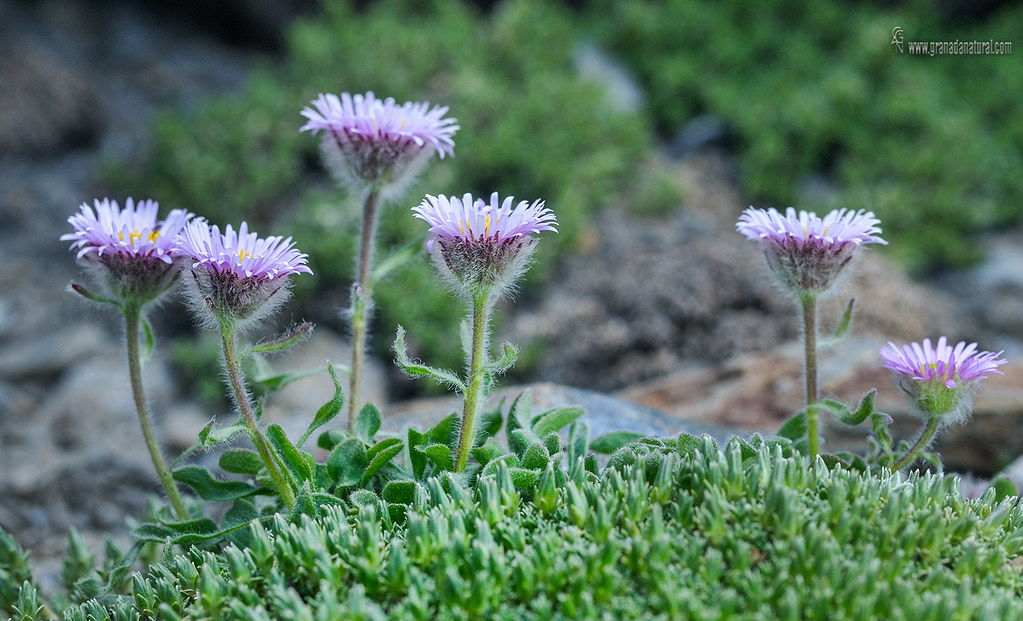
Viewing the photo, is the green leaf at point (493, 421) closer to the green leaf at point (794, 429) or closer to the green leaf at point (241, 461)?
the green leaf at point (241, 461)

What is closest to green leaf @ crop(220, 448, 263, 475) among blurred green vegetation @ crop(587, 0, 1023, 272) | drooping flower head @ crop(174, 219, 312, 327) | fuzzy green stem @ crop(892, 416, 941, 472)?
drooping flower head @ crop(174, 219, 312, 327)

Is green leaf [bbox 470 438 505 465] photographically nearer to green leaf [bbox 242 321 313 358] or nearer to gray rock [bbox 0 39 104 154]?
green leaf [bbox 242 321 313 358]

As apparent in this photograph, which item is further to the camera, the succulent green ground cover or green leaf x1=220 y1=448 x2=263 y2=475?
green leaf x1=220 y1=448 x2=263 y2=475

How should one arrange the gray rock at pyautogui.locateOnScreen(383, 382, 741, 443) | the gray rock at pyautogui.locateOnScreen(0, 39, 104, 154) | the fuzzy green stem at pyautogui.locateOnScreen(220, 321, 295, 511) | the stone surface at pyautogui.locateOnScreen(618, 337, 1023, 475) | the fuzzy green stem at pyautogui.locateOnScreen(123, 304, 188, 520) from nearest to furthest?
the fuzzy green stem at pyautogui.locateOnScreen(220, 321, 295, 511), the fuzzy green stem at pyautogui.locateOnScreen(123, 304, 188, 520), the gray rock at pyautogui.locateOnScreen(383, 382, 741, 443), the stone surface at pyautogui.locateOnScreen(618, 337, 1023, 475), the gray rock at pyautogui.locateOnScreen(0, 39, 104, 154)

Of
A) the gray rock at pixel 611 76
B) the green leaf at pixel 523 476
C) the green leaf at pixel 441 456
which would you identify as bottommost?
the green leaf at pixel 523 476

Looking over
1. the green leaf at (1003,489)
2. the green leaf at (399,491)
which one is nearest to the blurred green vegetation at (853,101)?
the green leaf at (1003,489)

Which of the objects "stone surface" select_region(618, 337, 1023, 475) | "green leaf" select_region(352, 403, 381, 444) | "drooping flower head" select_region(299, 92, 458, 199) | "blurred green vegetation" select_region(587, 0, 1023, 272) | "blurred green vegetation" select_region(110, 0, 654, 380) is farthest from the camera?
"blurred green vegetation" select_region(587, 0, 1023, 272)

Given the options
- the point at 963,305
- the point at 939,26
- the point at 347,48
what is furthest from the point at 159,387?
the point at 939,26
